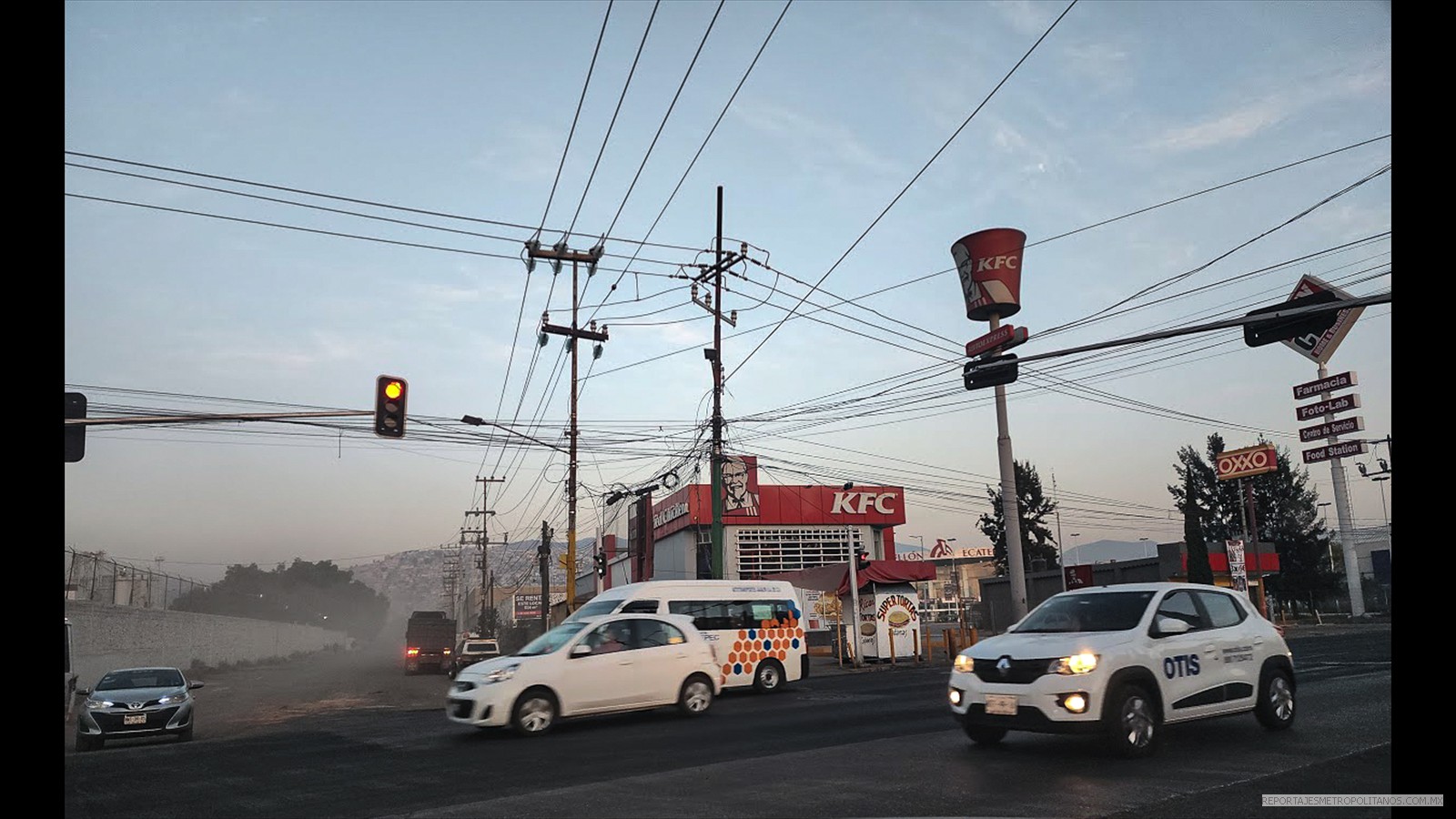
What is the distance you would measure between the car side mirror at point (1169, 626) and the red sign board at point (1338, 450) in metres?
60.3

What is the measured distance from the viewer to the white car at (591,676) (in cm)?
1278

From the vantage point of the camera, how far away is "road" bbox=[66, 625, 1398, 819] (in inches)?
288

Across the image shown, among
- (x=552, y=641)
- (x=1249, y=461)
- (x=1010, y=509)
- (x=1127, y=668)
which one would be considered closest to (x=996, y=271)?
(x=1010, y=509)

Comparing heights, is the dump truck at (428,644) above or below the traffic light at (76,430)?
below

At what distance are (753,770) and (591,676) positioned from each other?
4966 millimetres

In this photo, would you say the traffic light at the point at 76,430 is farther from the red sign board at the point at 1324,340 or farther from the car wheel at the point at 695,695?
the red sign board at the point at 1324,340

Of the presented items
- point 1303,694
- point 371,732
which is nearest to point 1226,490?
point 1303,694

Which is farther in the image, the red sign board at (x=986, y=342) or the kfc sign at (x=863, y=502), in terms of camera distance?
the kfc sign at (x=863, y=502)

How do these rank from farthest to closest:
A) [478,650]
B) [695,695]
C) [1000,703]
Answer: [478,650] < [695,695] < [1000,703]

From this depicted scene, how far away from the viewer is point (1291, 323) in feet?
44.5

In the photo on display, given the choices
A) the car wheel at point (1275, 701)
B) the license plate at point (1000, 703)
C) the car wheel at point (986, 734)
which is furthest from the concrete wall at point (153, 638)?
the car wheel at point (1275, 701)

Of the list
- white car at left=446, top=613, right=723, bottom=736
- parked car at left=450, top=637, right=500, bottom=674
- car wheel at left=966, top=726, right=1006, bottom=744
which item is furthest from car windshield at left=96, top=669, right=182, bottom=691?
parked car at left=450, top=637, right=500, bottom=674

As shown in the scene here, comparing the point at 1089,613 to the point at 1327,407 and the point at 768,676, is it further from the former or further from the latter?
the point at 1327,407

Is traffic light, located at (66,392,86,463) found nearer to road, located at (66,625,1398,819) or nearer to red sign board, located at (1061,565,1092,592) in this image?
road, located at (66,625,1398,819)
